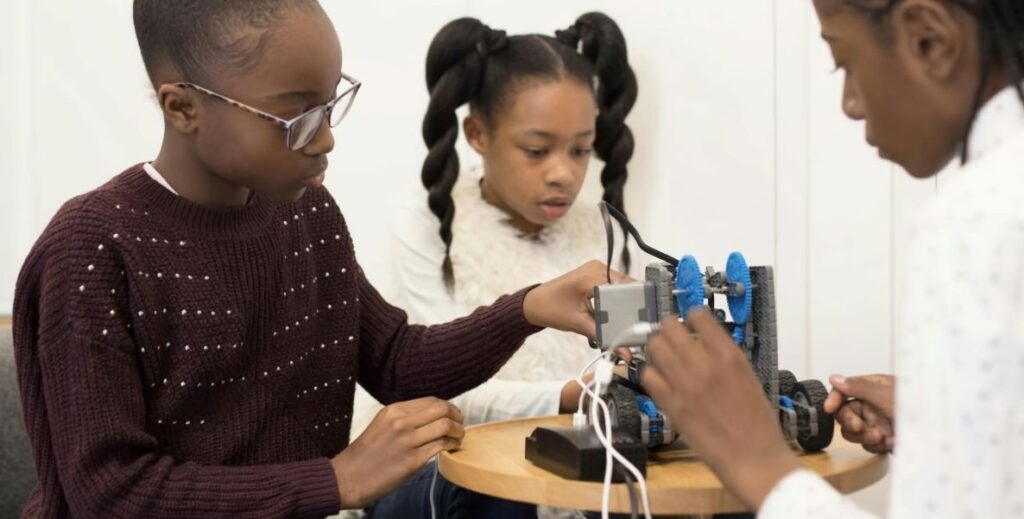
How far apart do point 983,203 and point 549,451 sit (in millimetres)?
557

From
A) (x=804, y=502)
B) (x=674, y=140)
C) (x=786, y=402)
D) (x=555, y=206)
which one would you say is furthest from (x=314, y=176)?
(x=674, y=140)

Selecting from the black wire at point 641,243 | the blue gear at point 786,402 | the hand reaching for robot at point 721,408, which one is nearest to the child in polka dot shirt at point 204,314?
the black wire at point 641,243

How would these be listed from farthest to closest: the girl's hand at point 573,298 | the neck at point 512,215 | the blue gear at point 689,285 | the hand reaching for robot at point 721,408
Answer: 1. the neck at point 512,215
2. the girl's hand at point 573,298
3. the blue gear at point 689,285
4. the hand reaching for robot at point 721,408

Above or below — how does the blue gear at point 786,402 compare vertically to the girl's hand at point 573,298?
below

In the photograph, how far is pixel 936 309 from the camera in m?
0.72

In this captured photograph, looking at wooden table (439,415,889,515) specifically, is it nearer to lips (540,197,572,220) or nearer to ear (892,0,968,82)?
ear (892,0,968,82)

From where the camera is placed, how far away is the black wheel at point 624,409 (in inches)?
46.8

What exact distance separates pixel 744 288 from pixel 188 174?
653 millimetres

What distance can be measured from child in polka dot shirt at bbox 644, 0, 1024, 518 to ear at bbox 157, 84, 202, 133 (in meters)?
0.66

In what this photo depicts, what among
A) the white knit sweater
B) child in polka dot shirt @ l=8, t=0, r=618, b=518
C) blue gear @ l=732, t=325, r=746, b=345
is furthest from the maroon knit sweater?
the white knit sweater

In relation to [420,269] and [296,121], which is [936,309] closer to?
[296,121]

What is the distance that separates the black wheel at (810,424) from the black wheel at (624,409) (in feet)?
0.57

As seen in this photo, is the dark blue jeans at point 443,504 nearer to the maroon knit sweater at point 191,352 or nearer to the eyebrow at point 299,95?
the maroon knit sweater at point 191,352

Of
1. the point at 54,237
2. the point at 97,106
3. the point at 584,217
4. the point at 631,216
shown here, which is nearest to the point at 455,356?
the point at 54,237
